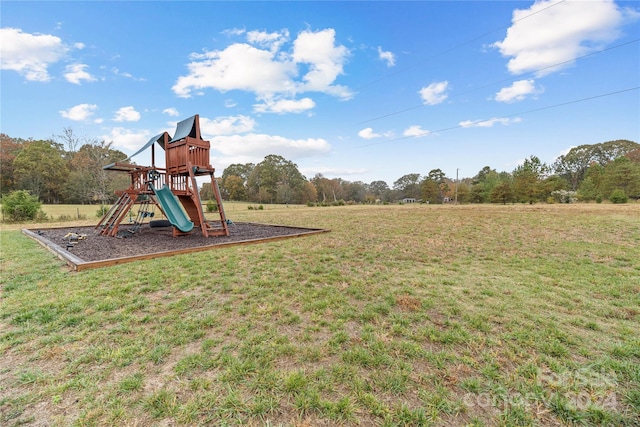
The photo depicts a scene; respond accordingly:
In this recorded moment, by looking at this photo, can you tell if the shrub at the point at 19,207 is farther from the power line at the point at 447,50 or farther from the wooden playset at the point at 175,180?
the power line at the point at 447,50

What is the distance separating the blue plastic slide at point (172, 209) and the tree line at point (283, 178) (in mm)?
10733

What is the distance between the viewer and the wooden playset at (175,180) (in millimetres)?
6957

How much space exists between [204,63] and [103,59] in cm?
446

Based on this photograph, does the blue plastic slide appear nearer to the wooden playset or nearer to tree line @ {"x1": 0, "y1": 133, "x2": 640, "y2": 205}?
the wooden playset

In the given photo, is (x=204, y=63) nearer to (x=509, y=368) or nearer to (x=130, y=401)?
(x=130, y=401)

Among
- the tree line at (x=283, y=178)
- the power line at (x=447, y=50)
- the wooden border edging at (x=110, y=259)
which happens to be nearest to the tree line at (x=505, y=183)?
the tree line at (x=283, y=178)

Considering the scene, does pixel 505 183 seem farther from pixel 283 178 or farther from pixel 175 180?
pixel 175 180

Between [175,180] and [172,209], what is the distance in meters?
1.31

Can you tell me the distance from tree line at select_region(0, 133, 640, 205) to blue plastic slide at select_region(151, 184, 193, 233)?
10733mm

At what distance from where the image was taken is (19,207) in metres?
11.6

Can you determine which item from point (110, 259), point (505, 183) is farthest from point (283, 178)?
point (110, 259)

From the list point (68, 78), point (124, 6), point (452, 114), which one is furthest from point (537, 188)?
point (68, 78)

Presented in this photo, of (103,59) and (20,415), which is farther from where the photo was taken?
(103,59)

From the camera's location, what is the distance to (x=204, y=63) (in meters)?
10.8
